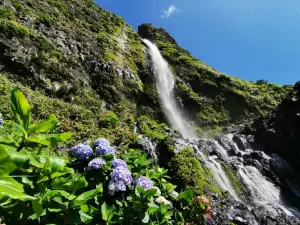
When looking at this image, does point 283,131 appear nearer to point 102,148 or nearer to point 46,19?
point 46,19

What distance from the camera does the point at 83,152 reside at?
134 inches

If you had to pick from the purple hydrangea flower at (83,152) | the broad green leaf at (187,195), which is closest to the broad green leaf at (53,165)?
the purple hydrangea flower at (83,152)

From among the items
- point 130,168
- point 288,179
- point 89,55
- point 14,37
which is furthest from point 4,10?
point 288,179

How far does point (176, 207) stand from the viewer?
3.75 metres

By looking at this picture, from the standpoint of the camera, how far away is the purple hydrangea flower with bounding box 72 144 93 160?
3393 mm

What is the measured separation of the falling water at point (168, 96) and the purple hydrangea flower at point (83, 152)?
636 inches

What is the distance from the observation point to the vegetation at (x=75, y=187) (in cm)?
244

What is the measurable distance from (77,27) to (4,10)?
519 cm

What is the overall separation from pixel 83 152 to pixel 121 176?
0.60m

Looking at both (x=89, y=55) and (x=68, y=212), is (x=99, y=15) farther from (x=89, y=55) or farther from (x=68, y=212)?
(x=68, y=212)

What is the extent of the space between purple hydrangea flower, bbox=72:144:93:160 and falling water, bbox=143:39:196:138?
16151 mm

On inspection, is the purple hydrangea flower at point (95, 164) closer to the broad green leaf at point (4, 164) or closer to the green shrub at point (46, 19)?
the broad green leaf at point (4, 164)

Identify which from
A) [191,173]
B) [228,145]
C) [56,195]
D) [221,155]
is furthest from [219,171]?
[56,195]

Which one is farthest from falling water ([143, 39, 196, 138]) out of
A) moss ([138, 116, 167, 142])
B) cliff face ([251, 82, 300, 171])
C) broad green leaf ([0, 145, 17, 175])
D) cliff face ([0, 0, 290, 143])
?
broad green leaf ([0, 145, 17, 175])
